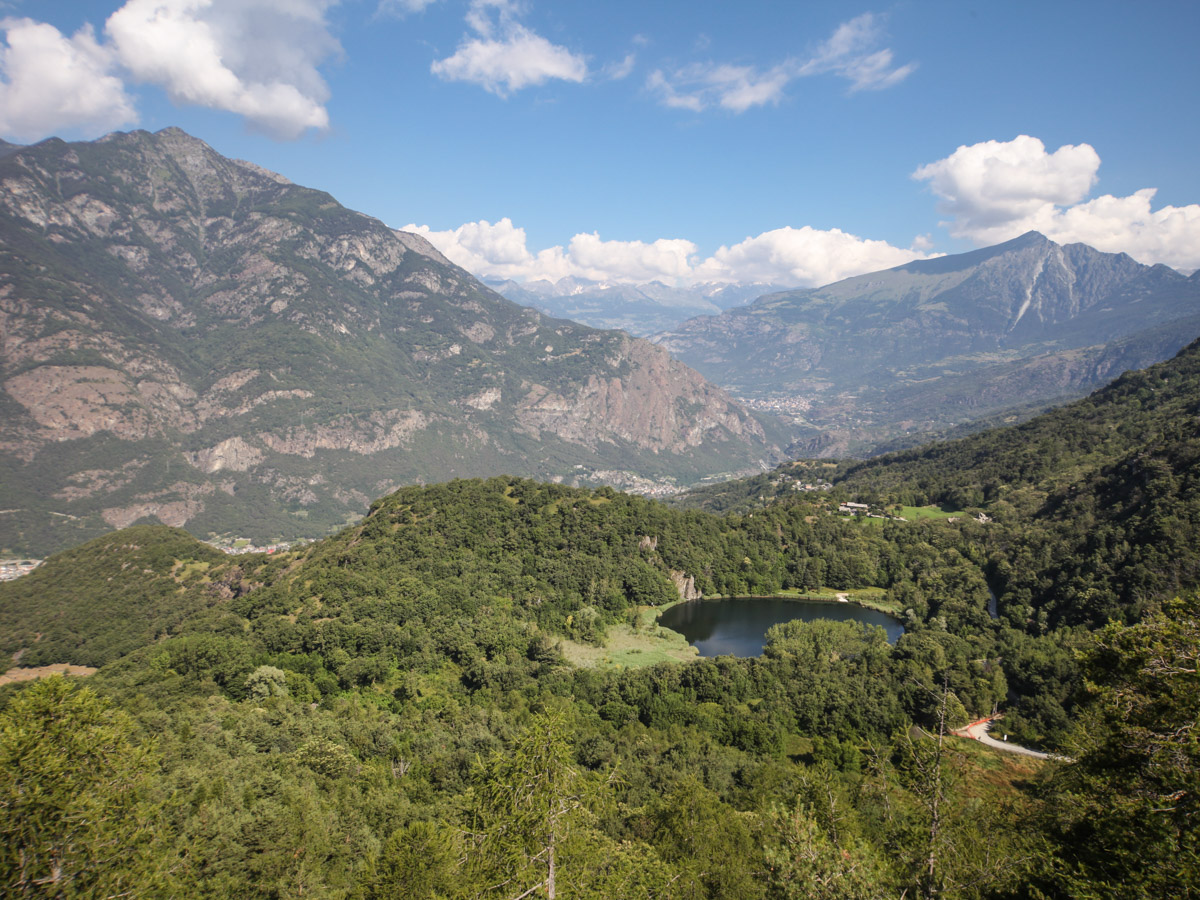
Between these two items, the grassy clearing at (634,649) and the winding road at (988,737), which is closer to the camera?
the winding road at (988,737)

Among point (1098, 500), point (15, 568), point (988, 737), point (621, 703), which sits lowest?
point (15, 568)

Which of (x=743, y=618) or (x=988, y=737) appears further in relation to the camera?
(x=743, y=618)

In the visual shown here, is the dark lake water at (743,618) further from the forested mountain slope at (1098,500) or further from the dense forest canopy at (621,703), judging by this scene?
the forested mountain slope at (1098,500)

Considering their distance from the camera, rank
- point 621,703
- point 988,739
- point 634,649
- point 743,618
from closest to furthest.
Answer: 1. point 988,739
2. point 621,703
3. point 634,649
4. point 743,618

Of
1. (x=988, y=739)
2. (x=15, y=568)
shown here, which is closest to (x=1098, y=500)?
(x=988, y=739)

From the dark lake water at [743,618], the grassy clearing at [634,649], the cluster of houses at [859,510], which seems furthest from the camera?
the cluster of houses at [859,510]

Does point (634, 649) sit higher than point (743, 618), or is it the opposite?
point (634, 649)

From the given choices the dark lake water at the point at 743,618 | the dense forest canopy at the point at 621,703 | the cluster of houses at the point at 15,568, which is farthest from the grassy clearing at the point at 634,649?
the cluster of houses at the point at 15,568

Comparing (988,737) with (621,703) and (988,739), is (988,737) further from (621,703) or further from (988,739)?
(621,703)
